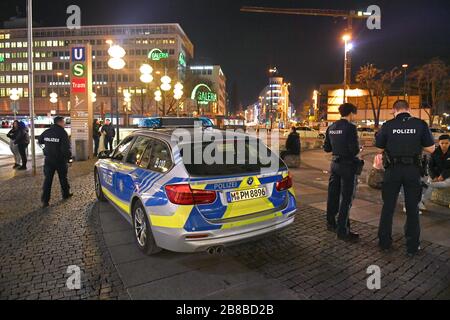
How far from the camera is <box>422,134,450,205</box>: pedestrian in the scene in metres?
6.04

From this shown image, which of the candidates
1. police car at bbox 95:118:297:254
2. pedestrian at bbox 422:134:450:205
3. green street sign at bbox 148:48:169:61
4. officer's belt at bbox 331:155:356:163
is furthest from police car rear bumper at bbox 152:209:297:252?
green street sign at bbox 148:48:169:61

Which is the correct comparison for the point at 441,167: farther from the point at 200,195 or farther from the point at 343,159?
the point at 200,195

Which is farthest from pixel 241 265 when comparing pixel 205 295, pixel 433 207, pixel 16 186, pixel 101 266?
pixel 16 186

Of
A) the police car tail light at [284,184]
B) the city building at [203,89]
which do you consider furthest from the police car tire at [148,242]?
the city building at [203,89]

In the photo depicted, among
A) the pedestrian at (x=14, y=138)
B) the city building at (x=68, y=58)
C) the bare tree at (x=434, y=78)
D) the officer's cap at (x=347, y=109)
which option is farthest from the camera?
the city building at (x=68, y=58)

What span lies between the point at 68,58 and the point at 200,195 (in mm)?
95665

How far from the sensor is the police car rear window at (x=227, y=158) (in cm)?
387

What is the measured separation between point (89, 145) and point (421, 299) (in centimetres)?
1423

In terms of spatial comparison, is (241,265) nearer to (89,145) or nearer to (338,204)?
(338,204)

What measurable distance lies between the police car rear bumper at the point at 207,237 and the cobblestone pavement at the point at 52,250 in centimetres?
66

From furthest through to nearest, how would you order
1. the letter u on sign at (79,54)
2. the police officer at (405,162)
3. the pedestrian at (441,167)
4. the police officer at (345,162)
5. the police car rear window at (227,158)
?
the letter u on sign at (79,54), the pedestrian at (441,167), the police officer at (345,162), the police officer at (405,162), the police car rear window at (227,158)

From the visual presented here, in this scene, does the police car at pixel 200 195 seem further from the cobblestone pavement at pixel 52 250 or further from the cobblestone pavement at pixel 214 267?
the cobblestone pavement at pixel 52 250

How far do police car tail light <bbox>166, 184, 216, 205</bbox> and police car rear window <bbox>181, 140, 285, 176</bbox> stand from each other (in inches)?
8.9

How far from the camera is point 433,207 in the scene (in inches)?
255
